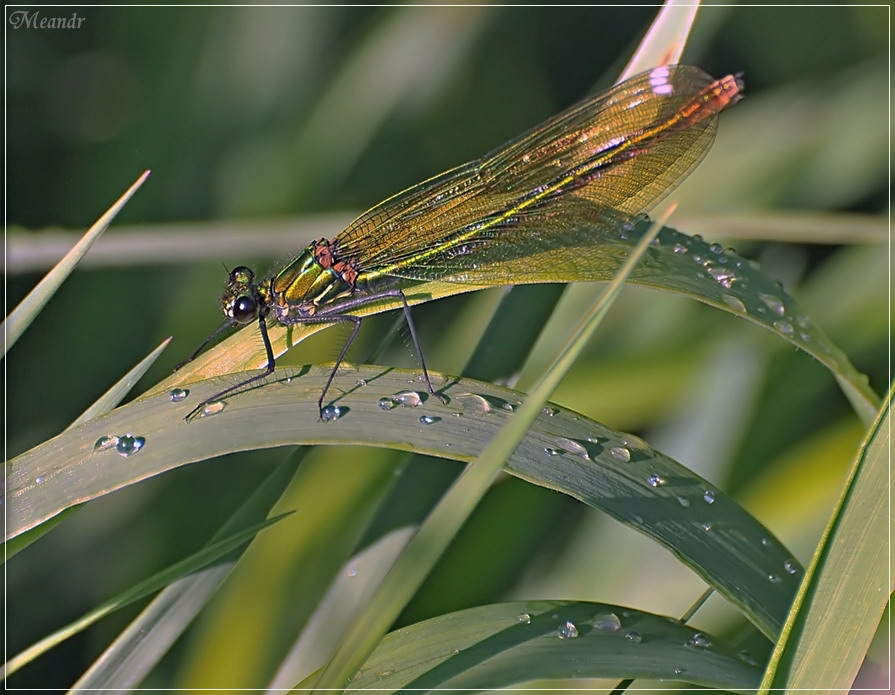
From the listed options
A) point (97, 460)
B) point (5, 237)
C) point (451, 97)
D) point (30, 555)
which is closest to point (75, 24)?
point (5, 237)

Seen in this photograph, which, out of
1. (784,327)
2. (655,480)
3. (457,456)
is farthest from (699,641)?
(784,327)

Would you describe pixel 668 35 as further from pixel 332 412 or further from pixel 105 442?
pixel 105 442

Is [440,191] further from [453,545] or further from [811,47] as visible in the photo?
[811,47]

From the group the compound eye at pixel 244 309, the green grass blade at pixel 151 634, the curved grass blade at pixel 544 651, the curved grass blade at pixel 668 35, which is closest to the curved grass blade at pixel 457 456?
the curved grass blade at pixel 544 651

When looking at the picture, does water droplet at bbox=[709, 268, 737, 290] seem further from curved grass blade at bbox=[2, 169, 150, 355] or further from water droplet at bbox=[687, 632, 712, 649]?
curved grass blade at bbox=[2, 169, 150, 355]

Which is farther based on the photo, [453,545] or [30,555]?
[30,555]

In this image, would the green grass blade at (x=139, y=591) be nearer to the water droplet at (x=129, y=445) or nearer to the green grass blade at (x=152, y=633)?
the green grass blade at (x=152, y=633)
